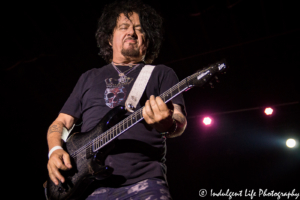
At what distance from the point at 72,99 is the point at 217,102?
10.8 feet

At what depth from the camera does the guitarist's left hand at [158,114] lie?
1469 mm

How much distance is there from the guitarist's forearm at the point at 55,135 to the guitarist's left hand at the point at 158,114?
2.94 feet

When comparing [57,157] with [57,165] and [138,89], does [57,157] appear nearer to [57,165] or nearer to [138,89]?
[57,165]

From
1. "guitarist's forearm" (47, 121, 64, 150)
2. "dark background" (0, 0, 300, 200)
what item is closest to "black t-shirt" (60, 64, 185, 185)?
"guitarist's forearm" (47, 121, 64, 150)

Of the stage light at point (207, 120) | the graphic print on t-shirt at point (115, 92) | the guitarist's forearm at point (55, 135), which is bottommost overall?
the guitarist's forearm at point (55, 135)

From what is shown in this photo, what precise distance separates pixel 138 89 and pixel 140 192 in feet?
2.80

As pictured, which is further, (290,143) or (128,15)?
(290,143)

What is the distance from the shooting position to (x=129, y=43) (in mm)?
2521

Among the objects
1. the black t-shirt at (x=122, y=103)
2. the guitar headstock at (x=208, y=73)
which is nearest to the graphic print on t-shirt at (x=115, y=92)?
the black t-shirt at (x=122, y=103)

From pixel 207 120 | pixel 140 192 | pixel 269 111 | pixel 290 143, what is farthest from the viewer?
pixel 207 120

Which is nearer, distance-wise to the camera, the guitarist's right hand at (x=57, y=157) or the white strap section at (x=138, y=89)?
the guitarist's right hand at (x=57, y=157)

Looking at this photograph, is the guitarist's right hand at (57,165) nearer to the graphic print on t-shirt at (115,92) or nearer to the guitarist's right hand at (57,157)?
the guitarist's right hand at (57,157)

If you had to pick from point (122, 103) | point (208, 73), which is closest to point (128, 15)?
point (122, 103)

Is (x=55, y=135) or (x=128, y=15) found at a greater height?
(x=128, y=15)
